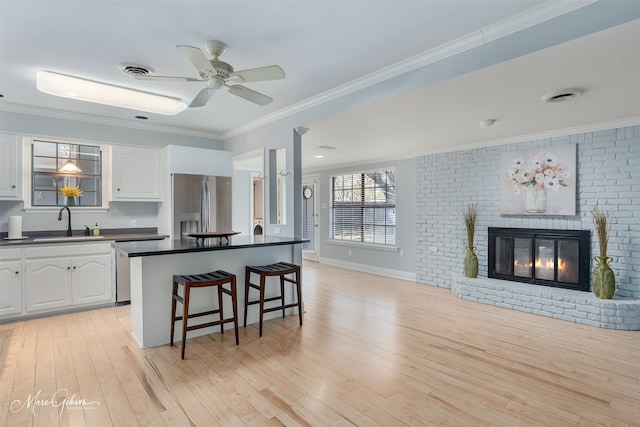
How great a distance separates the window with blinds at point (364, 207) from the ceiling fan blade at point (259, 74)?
434 cm

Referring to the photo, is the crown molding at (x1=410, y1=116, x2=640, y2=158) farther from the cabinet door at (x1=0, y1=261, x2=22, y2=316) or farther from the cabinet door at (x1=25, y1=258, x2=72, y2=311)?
the cabinet door at (x1=0, y1=261, x2=22, y2=316)

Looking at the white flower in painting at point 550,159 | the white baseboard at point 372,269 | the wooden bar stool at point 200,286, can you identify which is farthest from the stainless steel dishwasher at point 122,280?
the white flower in painting at point 550,159

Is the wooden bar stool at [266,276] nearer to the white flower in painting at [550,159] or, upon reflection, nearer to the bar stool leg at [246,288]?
the bar stool leg at [246,288]

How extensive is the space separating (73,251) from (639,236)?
21.3ft

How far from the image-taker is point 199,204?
190 inches

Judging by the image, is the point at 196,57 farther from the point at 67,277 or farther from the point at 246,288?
the point at 67,277

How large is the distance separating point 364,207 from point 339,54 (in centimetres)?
453

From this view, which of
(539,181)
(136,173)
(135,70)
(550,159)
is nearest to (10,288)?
(136,173)

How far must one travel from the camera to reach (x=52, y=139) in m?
4.23

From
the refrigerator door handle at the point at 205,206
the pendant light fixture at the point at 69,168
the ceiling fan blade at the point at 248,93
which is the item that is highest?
the ceiling fan blade at the point at 248,93

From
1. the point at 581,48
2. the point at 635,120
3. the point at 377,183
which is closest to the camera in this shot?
the point at 581,48

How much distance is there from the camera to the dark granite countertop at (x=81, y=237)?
12.4ft

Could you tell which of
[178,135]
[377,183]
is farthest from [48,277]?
[377,183]

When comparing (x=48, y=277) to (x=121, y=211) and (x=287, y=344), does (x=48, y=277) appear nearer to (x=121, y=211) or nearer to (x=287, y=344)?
(x=121, y=211)
